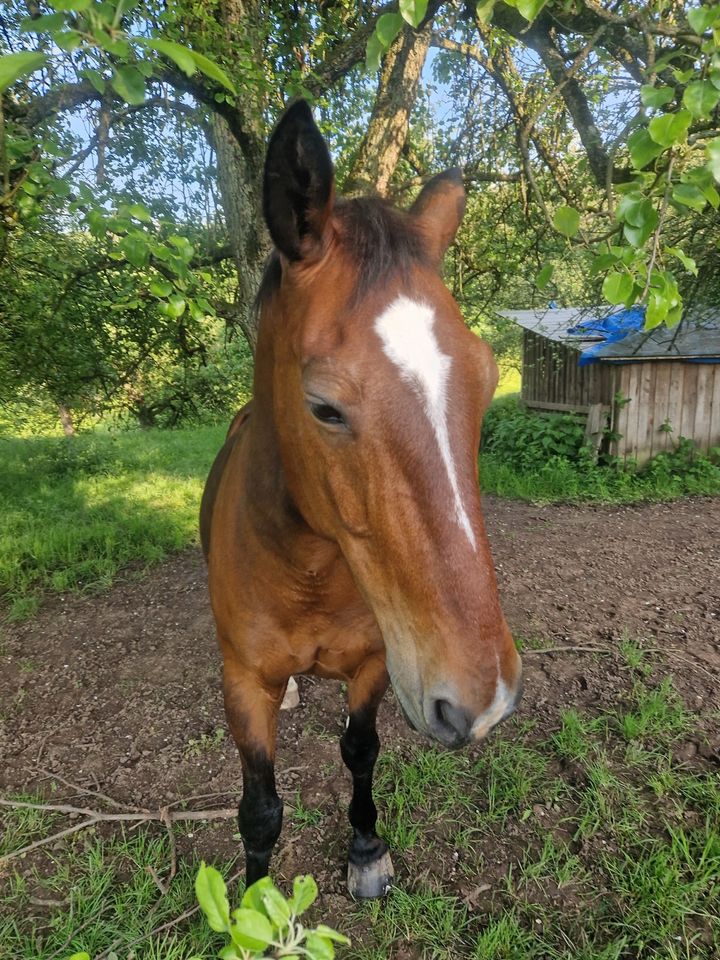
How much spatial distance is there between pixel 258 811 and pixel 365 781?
0.46 m

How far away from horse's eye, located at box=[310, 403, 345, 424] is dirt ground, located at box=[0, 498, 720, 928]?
1938 mm

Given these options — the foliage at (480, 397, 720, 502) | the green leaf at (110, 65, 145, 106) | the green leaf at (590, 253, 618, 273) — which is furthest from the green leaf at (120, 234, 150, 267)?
the foliage at (480, 397, 720, 502)

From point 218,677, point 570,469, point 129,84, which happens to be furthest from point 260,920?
point 570,469

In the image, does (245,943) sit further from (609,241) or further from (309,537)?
(609,241)

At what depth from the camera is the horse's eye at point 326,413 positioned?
3.75 feet

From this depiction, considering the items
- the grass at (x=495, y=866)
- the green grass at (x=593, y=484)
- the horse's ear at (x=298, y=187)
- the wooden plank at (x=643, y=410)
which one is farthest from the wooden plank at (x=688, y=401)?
the horse's ear at (x=298, y=187)

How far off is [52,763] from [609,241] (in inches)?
134

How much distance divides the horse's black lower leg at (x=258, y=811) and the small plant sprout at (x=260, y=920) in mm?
1308

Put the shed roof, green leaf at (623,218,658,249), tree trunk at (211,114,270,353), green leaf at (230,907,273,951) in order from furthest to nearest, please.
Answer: the shed roof, tree trunk at (211,114,270,353), green leaf at (623,218,658,249), green leaf at (230,907,273,951)

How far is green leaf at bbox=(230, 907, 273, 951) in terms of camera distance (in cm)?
61

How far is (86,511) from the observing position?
657 centimetres

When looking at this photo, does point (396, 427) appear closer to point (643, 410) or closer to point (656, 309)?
point (656, 309)

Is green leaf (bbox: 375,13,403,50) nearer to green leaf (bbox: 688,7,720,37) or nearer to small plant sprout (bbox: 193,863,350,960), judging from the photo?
green leaf (bbox: 688,7,720,37)

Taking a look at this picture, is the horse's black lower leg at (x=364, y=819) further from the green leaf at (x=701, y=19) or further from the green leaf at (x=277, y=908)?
the green leaf at (x=701, y=19)
